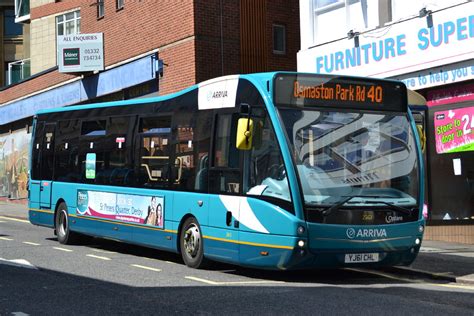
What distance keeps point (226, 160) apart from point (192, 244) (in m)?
1.73

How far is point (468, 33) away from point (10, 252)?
9.96 m

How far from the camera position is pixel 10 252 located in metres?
13.6

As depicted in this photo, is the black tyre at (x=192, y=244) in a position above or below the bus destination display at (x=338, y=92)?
below

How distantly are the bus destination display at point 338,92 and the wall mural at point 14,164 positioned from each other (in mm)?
26978

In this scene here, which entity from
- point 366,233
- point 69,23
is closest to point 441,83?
point 366,233

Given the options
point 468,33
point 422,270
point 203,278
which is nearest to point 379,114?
point 422,270

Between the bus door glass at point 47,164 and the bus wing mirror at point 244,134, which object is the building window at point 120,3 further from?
the bus wing mirror at point 244,134

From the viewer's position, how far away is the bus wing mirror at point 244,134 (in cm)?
959

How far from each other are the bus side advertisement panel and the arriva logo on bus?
150 inches

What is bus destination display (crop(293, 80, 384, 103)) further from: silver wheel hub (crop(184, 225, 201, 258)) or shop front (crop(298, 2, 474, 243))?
shop front (crop(298, 2, 474, 243))

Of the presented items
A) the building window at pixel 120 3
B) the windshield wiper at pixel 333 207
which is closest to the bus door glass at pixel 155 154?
the windshield wiper at pixel 333 207

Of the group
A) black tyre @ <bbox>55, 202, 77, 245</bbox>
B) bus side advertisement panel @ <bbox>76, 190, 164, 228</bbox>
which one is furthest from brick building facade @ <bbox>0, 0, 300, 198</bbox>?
bus side advertisement panel @ <bbox>76, 190, 164, 228</bbox>

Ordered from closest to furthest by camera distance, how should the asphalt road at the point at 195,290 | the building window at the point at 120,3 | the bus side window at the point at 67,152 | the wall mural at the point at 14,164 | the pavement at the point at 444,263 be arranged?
the asphalt road at the point at 195,290, the pavement at the point at 444,263, the bus side window at the point at 67,152, the building window at the point at 120,3, the wall mural at the point at 14,164

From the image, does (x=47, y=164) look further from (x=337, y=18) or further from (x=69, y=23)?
(x=69, y=23)
